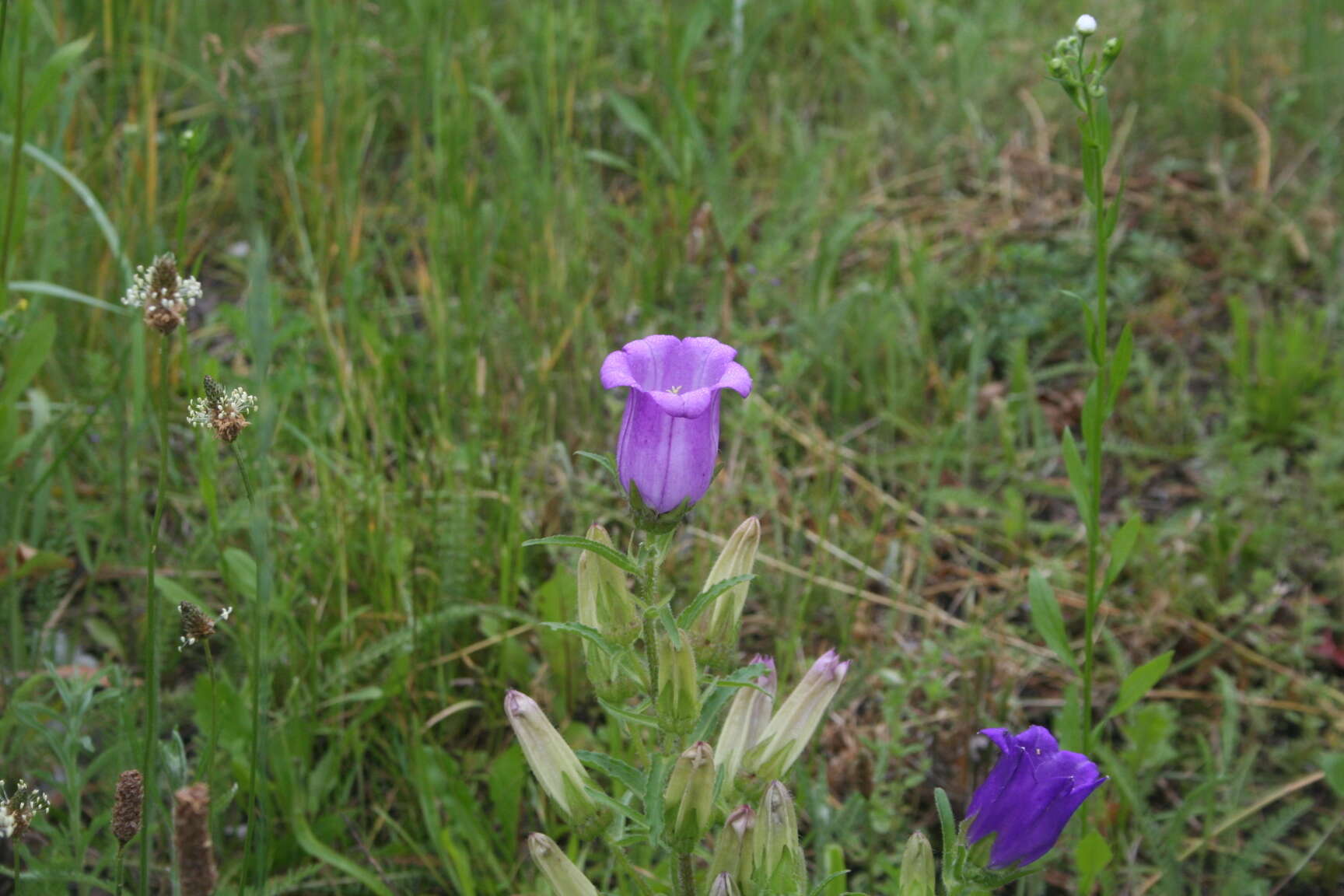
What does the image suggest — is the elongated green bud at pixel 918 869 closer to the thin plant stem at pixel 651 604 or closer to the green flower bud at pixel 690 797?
the green flower bud at pixel 690 797

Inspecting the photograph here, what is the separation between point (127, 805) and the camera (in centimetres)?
161

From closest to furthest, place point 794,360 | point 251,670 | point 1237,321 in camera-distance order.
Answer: point 251,670
point 794,360
point 1237,321

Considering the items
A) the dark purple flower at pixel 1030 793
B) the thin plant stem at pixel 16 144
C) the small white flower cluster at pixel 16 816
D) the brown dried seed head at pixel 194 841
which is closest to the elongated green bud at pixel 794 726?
the dark purple flower at pixel 1030 793

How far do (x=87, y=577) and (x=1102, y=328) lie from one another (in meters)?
2.23

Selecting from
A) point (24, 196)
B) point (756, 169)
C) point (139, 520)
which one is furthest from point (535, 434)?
point (756, 169)

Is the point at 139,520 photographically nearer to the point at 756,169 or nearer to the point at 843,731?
the point at 843,731

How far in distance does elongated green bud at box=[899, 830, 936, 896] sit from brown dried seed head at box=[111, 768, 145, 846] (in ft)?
3.36

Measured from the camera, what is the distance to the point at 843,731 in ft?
9.09

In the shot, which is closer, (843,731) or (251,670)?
(251,670)

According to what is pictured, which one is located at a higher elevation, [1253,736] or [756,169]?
[756,169]

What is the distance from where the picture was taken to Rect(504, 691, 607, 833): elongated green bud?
1.83m

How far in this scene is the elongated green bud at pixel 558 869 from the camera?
70.5 inches

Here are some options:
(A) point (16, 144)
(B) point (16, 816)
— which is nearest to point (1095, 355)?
(B) point (16, 816)

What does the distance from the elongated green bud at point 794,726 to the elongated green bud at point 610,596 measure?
29 centimetres
